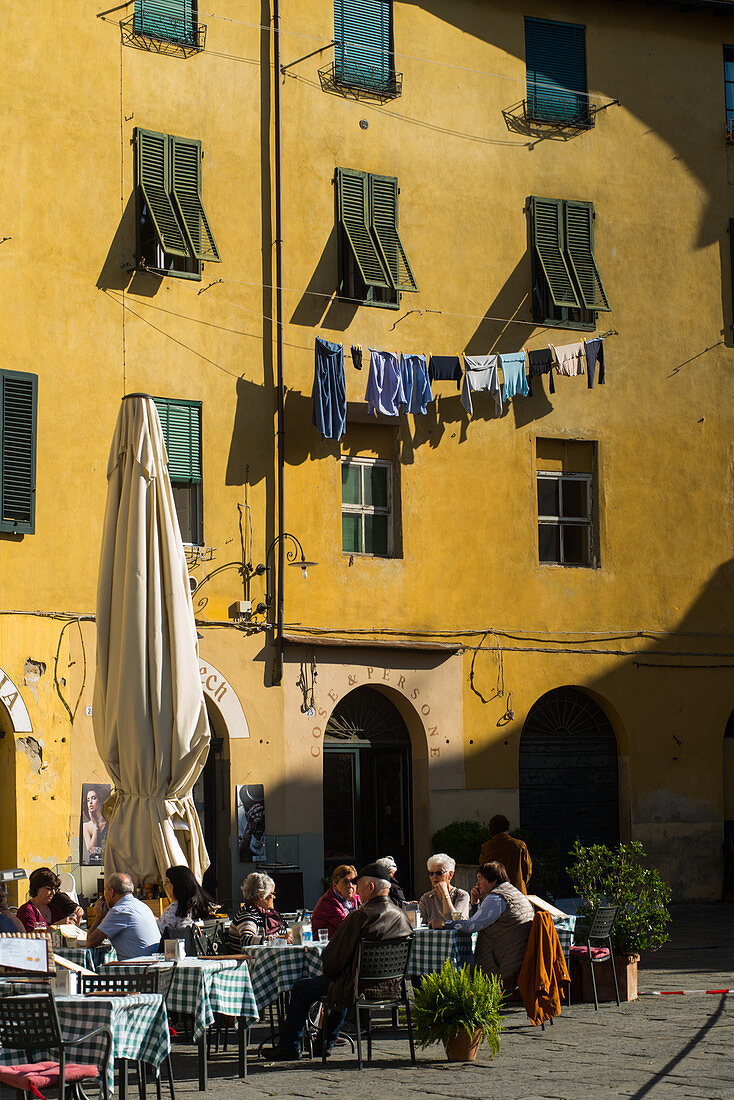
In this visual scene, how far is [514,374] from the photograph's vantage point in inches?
777

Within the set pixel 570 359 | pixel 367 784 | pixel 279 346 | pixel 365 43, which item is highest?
pixel 365 43

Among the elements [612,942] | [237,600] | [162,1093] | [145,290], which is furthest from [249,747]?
[162,1093]

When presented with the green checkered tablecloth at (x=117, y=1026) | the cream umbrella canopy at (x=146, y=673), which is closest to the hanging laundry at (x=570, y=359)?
the cream umbrella canopy at (x=146, y=673)

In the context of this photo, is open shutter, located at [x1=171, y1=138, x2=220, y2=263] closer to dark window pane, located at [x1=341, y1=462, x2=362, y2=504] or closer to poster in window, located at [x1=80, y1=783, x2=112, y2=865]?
dark window pane, located at [x1=341, y1=462, x2=362, y2=504]

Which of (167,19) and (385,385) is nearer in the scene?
(167,19)

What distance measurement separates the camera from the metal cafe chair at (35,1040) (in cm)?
750

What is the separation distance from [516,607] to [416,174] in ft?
18.7

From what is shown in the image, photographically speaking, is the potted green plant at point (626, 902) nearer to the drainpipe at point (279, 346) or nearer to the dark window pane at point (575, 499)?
the drainpipe at point (279, 346)

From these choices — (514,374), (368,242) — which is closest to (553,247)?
(514,374)

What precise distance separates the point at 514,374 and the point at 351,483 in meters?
2.55

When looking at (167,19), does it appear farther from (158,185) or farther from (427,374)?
(427,374)

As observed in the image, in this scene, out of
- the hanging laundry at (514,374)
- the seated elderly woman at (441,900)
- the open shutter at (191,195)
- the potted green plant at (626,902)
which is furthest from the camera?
the hanging laundry at (514,374)

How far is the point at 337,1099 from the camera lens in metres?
8.92

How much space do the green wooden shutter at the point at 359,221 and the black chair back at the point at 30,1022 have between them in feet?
42.2
